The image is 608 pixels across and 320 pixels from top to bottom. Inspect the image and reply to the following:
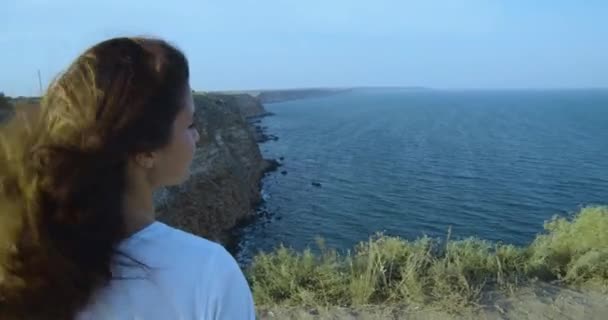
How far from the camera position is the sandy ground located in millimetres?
5480

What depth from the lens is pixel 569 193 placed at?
107ft

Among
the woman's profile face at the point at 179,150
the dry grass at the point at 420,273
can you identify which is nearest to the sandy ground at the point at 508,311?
the dry grass at the point at 420,273

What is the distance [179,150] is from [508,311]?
16.5 ft

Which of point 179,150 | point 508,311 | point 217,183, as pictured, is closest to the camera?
point 179,150

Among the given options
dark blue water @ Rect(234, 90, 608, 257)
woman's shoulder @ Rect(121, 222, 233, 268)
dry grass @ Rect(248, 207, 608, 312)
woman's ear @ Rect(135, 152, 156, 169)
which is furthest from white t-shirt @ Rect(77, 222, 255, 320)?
dark blue water @ Rect(234, 90, 608, 257)

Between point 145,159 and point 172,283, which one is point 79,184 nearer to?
point 145,159

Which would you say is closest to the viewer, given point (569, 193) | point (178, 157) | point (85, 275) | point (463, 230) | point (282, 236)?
point (85, 275)

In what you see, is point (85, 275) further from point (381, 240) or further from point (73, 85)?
point (381, 240)

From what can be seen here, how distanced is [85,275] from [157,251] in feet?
0.51

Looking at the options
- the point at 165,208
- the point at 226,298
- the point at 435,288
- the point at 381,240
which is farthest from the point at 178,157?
the point at 165,208

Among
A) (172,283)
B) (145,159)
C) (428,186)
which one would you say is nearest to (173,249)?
(172,283)

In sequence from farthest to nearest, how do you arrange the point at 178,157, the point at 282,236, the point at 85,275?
1. the point at 282,236
2. the point at 178,157
3. the point at 85,275

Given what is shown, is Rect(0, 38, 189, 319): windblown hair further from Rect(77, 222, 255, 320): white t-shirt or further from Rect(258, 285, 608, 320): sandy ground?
Rect(258, 285, 608, 320): sandy ground

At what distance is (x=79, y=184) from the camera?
1213 millimetres
